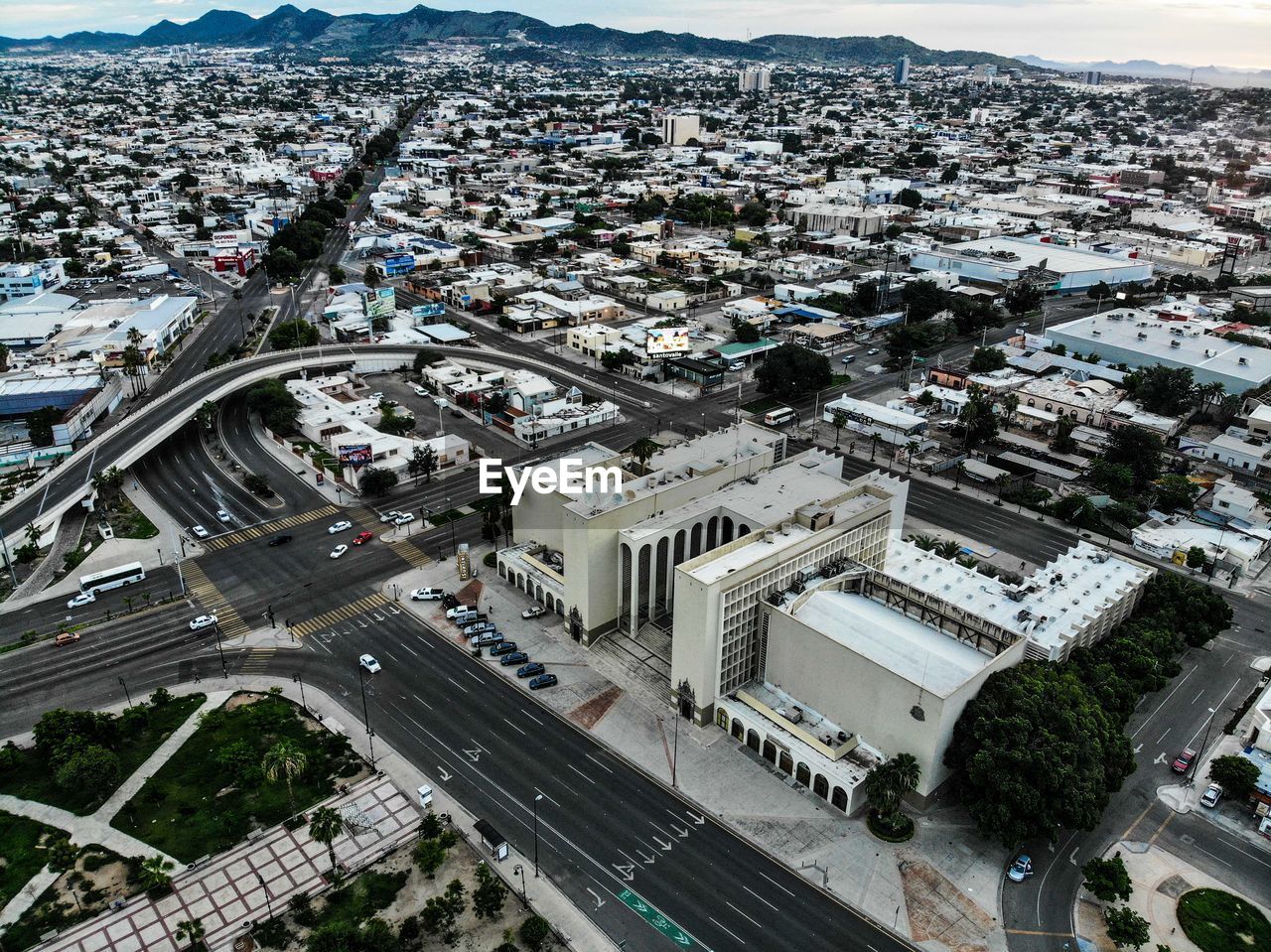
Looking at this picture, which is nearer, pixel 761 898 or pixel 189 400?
pixel 761 898

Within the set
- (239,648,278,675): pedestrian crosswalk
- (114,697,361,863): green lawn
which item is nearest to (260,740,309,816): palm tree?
→ (114,697,361,863): green lawn

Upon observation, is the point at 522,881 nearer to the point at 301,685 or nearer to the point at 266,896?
the point at 266,896

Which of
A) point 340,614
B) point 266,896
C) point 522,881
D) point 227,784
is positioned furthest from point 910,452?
point 266,896

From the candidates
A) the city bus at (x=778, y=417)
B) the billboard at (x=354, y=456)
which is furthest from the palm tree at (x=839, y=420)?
the billboard at (x=354, y=456)

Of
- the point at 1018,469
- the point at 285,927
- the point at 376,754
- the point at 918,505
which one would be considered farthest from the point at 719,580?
the point at 1018,469

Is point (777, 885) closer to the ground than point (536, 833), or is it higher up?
closer to the ground

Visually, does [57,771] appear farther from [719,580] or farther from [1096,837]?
[1096,837]

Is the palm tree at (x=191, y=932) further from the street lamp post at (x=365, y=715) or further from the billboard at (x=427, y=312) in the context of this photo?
the billboard at (x=427, y=312)
